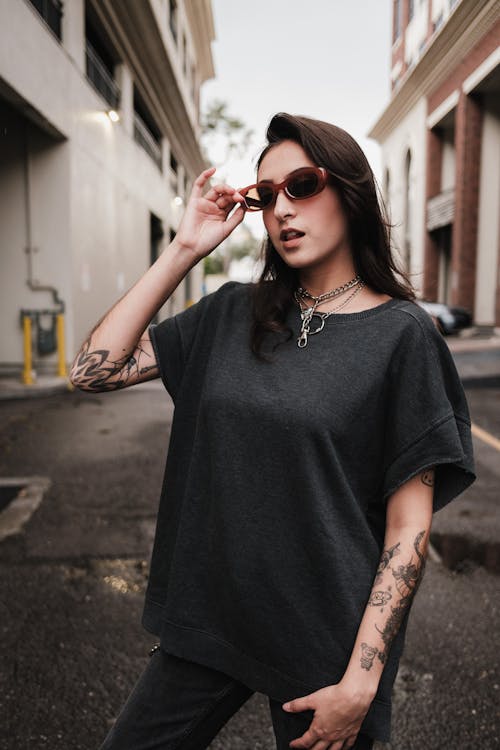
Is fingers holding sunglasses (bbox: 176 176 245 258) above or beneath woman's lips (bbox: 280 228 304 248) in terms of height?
above

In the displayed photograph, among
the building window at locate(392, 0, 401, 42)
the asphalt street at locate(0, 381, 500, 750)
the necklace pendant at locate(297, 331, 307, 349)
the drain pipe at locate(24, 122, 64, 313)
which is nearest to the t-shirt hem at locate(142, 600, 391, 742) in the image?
the necklace pendant at locate(297, 331, 307, 349)

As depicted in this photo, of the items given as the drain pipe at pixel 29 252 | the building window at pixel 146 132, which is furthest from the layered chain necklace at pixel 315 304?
the building window at pixel 146 132

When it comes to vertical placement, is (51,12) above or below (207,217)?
above

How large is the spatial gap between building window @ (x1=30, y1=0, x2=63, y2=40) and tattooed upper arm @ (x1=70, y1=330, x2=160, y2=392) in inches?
411

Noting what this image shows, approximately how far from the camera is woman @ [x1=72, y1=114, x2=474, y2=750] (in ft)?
4.20

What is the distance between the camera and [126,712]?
1.41m

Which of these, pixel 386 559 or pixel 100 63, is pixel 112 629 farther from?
pixel 100 63

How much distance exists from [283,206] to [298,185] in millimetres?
59

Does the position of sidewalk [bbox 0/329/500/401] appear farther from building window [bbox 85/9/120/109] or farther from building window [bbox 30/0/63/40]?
building window [bbox 85/9/120/109]

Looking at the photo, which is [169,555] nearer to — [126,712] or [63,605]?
[126,712]

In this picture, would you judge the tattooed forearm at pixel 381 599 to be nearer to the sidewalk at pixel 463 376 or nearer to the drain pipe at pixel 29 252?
the sidewalk at pixel 463 376

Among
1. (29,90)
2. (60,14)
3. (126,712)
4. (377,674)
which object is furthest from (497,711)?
(60,14)

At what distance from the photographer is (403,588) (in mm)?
1309

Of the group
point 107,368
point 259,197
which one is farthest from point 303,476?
point 259,197
